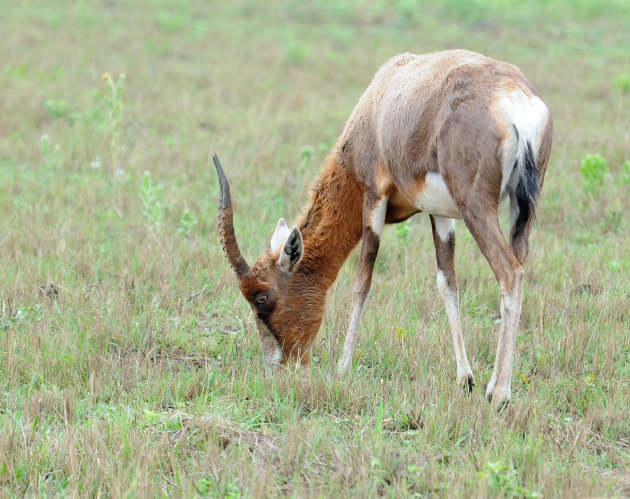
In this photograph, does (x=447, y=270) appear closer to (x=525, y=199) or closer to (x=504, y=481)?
(x=525, y=199)

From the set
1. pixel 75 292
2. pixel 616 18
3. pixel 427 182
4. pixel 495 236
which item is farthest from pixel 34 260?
pixel 616 18

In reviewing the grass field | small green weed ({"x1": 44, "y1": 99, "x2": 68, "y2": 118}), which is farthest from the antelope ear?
small green weed ({"x1": 44, "y1": 99, "x2": 68, "y2": 118})

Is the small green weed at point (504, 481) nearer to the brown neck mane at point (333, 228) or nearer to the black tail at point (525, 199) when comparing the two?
the black tail at point (525, 199)

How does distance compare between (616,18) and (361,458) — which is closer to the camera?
(361,458)

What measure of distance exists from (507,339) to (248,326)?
2.29 m

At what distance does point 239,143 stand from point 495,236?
7.36 m

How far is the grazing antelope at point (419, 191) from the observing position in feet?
15.9

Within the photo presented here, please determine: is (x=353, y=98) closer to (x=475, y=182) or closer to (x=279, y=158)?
(x=279, y=158)

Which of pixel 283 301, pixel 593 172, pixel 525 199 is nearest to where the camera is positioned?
pixel 525 199

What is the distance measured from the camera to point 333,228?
623 cm

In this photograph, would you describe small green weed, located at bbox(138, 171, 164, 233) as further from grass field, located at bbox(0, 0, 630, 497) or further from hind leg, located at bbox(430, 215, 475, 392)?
hind leg, located at bbox(430, 215, 475, 392)

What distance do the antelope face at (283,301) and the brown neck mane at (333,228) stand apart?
142mm

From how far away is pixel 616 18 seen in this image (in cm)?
2430

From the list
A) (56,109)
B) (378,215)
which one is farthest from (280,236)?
(56,109)
